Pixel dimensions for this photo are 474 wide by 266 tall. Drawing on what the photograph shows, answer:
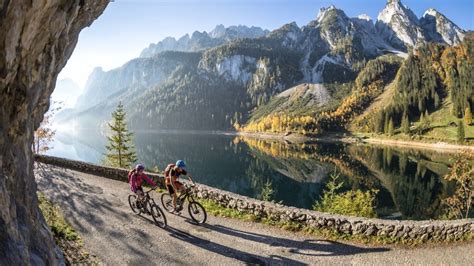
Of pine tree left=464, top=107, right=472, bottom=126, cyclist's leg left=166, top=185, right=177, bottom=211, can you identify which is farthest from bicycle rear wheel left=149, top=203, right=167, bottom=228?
pine tree left=464, top=107, right=472, bottom=126

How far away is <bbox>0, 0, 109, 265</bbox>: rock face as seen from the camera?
7.68 metres

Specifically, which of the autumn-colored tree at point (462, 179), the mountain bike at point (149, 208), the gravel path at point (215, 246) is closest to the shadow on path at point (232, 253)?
the gravel path at point (215, 246)

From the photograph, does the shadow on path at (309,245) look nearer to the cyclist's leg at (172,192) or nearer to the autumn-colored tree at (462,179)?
the cyclist's leg at (172,192)

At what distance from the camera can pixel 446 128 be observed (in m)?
173

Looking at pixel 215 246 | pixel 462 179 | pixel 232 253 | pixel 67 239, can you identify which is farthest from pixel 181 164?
pixel 462 179

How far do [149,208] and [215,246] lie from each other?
5.75 meters

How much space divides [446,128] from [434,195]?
133353 mm

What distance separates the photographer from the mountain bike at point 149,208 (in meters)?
17.9

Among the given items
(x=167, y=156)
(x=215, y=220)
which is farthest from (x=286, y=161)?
(x=215, y=220)

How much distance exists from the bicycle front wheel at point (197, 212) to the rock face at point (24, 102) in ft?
26.2

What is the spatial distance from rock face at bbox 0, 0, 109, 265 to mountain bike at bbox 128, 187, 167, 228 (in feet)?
22.5

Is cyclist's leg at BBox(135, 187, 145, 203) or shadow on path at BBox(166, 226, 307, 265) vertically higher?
cyclist's leg at BBox(135, 187, 145, 203)

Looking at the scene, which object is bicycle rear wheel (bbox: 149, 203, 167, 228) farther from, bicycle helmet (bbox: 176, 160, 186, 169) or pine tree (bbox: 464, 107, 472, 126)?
pine tree (bbox: 464, 107, 472, 126)

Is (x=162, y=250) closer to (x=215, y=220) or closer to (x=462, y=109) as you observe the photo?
(x=215, y=220)
